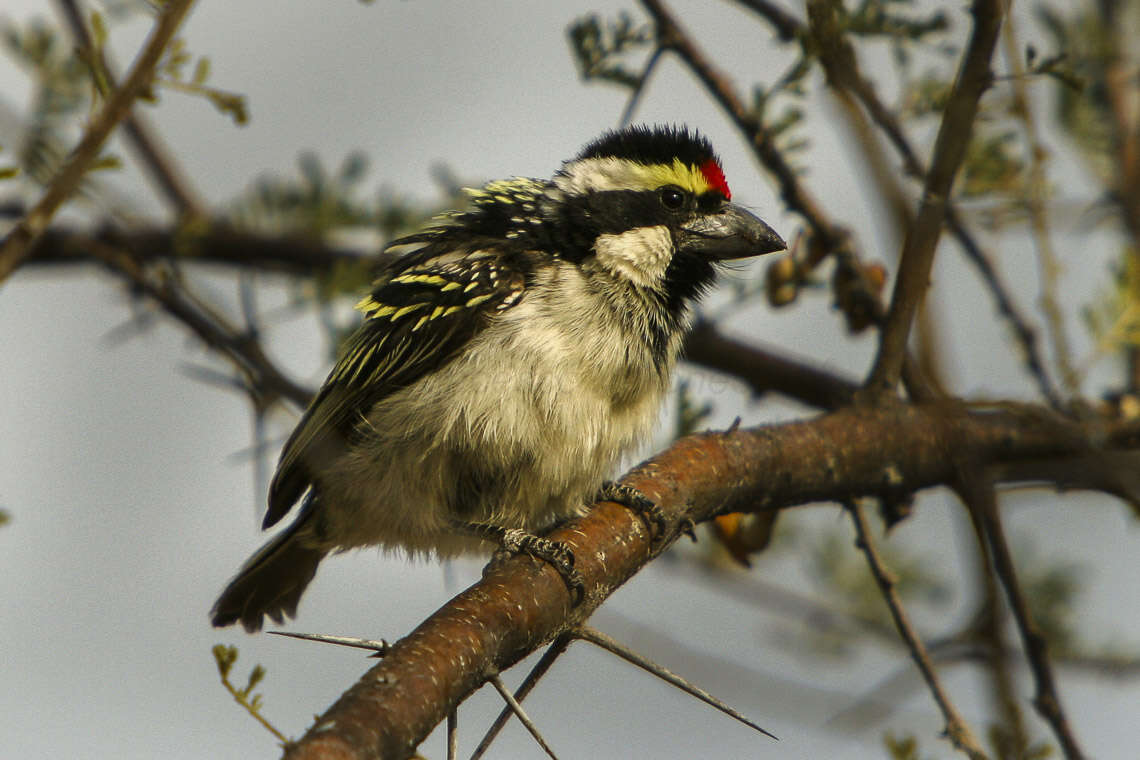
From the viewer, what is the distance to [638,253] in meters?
3.75

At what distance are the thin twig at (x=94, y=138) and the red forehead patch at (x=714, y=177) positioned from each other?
2.12m

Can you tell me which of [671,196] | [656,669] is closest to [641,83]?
[671,196]

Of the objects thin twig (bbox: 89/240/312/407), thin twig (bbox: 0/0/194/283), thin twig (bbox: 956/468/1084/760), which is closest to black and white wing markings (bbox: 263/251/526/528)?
thin twig (bbox: 89/240/312/407)

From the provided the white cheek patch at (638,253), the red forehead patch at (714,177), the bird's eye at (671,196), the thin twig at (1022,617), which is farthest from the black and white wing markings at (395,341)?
the thin twig at (1022,617)

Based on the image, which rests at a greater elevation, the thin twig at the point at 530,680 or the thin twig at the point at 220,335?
the thin twig at the point at 220,335

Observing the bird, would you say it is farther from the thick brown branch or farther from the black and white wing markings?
the thick brown branch

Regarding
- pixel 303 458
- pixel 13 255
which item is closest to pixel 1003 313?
pixel 303 458

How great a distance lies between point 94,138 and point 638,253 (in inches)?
74.2

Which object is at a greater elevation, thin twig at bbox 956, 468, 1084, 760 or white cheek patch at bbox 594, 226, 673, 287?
white cheek patch at bbox 594, 226, 673, 287

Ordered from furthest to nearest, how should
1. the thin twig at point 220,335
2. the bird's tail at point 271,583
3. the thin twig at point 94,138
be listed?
the bird's tail at point 271,583, the thin twig at point 220,335, the thin twig at point 94,138

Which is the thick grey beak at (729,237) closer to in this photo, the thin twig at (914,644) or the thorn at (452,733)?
the thin twig at (914,644)

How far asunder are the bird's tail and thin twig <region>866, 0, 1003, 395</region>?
2220 millimetres

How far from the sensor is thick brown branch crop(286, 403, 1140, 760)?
187 centimetres

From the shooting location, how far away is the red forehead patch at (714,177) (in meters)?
3.99
